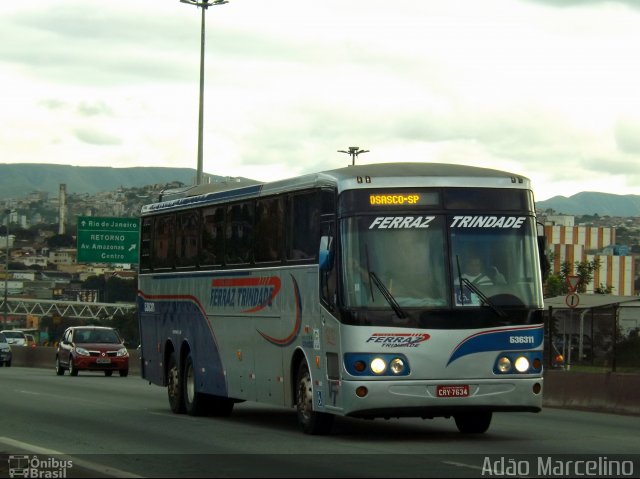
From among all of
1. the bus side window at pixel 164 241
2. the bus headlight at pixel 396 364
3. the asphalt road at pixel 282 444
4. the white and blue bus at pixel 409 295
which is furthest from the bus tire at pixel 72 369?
the bus headlight at pixel 396 364

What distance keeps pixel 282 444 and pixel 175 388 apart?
686 cm

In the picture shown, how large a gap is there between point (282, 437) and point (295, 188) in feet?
10.4

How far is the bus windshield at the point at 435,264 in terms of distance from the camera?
16.0 meters

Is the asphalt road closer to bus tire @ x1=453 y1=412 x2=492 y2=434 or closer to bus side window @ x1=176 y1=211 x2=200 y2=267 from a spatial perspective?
bus tire @ x1=453 y1=412 x2=492 y2=434

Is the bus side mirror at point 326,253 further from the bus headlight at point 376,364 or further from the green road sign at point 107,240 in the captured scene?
the green road sign at point 107,240

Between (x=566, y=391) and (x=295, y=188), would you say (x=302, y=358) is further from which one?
(x=566, y=391)

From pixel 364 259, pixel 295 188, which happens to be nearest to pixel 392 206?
pixel 364 259

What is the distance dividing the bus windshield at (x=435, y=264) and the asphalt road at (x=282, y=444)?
1.68 metres

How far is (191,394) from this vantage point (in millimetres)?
22094

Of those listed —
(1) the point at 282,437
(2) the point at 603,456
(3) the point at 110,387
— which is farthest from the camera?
(3) the point at 110,387

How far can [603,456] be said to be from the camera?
48.8 feet

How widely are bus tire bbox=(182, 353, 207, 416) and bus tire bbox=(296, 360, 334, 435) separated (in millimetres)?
4549

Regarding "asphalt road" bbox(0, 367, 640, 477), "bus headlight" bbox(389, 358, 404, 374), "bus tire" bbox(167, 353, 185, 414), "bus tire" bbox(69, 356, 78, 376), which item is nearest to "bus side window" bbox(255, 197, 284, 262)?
"asphalt road" bbox(0, 367, 640, 477)

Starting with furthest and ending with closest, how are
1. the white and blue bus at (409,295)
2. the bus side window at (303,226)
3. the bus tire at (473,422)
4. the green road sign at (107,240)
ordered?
the green road sign at (107,240) < the bus tire at (473,422) < the bus side window at (303,226) < the white and blue bus at (409,295)
